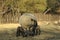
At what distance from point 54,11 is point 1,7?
4.95 m

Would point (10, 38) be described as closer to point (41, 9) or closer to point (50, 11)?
point (41, 9)

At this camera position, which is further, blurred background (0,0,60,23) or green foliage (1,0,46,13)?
green foliage (1,0,46,13)

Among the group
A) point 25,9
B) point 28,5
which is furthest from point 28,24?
point 28,5

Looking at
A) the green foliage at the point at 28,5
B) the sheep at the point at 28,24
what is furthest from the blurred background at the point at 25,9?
the sheep at the point at 28,24

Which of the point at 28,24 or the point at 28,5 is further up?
the point at 28,5

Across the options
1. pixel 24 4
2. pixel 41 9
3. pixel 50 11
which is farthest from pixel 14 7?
pixel 50 11

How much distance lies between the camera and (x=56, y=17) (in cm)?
1873

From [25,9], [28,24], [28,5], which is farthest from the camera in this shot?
[28,5]

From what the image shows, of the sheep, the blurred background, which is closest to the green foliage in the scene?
the blurred background

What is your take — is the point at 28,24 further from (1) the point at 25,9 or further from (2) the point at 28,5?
(2) the point at 28,5

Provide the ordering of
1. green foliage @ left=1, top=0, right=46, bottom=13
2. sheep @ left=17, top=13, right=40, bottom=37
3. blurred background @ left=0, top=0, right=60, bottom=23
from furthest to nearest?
1. green foliage @ left=1, top=0, right=46, bottom=13
2. blurred background @ left=0, top=0, right=60, bottom=23
3. sheep @ left=17, top=13, right=40, bottom=37

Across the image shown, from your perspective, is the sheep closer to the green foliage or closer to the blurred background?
the blurred background

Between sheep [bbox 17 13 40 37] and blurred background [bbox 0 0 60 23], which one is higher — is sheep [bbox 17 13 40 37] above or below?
below

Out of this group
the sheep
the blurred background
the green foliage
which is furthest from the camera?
the green foliage
